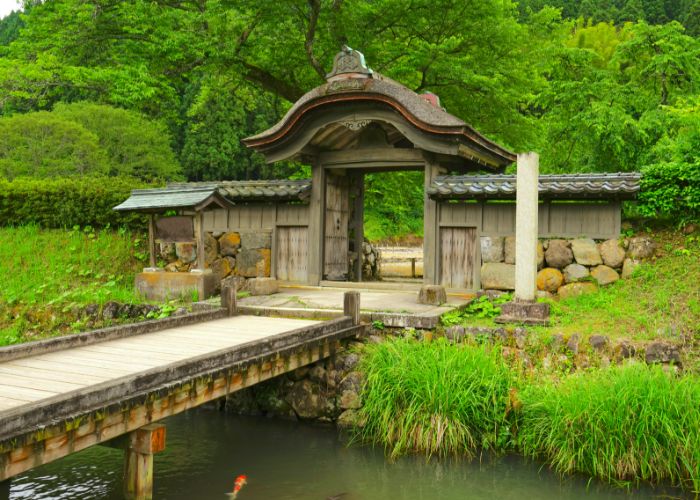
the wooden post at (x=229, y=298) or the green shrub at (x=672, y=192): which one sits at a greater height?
the green shrub at (x=672, y=192)

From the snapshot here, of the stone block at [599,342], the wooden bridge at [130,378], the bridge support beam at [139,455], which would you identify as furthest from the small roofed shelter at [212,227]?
the stone block at [599,342]

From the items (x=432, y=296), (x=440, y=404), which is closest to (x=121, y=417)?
(x=440, y=404)

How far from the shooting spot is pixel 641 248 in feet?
33.1

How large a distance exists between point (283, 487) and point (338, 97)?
742cm

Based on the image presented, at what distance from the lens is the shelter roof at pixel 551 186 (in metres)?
10.0

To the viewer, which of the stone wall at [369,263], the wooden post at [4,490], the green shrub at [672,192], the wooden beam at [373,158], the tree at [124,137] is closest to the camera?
the wooden post at [4,490]

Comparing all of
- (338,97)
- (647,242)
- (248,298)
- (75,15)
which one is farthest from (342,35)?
(647,242)

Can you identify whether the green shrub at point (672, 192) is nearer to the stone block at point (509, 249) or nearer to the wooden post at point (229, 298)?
the stone block at point (509, 249)

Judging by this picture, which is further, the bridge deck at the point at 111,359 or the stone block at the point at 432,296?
the stone block at the point at 432,296

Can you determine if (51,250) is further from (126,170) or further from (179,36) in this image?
(126,170)

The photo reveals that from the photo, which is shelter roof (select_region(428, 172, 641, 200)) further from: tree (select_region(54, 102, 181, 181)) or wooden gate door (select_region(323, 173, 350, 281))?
tree (select_region(54, 102, 181, 181))

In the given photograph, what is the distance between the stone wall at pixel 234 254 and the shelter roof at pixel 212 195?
0.84 metres

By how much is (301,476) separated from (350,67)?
25.9 ft

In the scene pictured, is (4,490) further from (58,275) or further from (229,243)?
(58,275)
